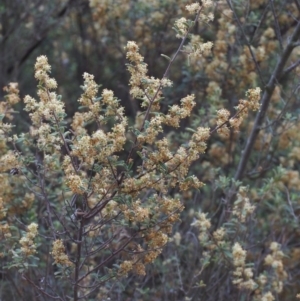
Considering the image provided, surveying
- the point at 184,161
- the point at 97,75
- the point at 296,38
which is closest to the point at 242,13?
the point at 296,38

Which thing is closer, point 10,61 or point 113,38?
point 113,38

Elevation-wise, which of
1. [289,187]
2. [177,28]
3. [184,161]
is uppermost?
[289,187]

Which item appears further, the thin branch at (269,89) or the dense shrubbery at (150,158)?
the thin branch at (269,89)

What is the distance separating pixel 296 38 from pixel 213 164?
1.71 metres

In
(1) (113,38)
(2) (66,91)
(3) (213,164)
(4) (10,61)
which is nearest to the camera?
(3) (213,164)

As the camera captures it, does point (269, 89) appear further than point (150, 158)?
Yes

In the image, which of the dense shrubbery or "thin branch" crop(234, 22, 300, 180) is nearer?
the dense shrubbery

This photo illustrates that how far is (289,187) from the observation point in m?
5.29

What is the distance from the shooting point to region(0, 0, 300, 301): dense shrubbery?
9.85ft

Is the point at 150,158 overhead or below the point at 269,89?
below

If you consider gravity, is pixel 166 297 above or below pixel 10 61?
below

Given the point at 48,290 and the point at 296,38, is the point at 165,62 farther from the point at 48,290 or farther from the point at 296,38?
the point at 48,290

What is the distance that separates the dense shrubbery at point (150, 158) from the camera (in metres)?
3.00

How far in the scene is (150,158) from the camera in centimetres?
298
